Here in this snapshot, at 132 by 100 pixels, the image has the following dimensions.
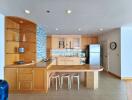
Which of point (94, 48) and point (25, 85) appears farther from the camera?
point (94, 48)

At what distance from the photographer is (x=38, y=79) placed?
16.3 feet

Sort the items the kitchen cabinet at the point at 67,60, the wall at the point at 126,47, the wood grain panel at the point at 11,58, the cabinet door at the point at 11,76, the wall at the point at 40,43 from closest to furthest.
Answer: the cabinet door at the point at 11,76 → the wood grain panel at the point at 11,58 → the wall at the point at 40,43 → the wall at the point at 126,47 → the kitchen cabinet at the point at 67,60

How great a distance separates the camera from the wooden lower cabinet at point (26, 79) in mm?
4939

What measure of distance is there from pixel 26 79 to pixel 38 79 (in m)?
0.36

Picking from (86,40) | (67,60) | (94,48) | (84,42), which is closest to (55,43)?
(67,60)

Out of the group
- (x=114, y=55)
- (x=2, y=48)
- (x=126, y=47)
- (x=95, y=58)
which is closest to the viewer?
(x=2, y=48)

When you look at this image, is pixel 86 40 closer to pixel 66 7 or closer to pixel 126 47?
pixel 126 47

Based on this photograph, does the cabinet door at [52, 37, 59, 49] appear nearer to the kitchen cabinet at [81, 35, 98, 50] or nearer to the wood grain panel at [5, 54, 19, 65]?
the kitchen cabinet at [81, 35, 98, 50]

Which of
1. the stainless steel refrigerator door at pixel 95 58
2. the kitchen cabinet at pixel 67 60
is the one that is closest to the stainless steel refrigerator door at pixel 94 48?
the stainless steel refrigerator door at pixel 95 58

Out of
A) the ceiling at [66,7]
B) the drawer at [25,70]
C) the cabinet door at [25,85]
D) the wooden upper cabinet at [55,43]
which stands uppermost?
the ceiling at [66,7]

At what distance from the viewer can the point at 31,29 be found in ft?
20.2

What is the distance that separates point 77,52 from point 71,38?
1.10m

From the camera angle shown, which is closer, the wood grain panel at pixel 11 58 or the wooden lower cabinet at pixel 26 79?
the wooden lower cabinet at pixel 26 79

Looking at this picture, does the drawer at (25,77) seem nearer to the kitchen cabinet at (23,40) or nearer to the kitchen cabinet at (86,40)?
the kitchen cabinet at (23,40)
